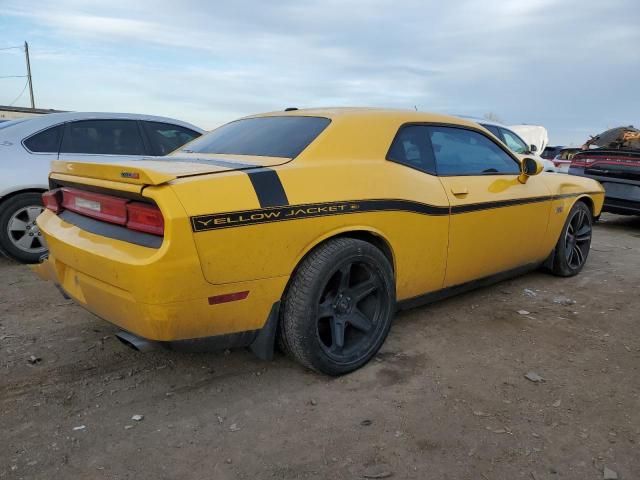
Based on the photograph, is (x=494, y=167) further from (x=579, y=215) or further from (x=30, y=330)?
(x=30, y=330)

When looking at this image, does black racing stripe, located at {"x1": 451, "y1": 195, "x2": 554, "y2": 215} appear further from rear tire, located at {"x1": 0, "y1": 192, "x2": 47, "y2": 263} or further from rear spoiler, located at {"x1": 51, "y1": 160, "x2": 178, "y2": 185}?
rear tire, located at {"x1": 0, "y1": 192, "x2": 47, "y2": 263}

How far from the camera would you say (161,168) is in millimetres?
2494

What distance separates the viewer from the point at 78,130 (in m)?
5.36

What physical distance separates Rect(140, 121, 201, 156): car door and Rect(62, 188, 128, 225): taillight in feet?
9.64

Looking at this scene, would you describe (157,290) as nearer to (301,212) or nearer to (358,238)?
(301,212)

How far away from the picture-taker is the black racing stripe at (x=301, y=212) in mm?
2279

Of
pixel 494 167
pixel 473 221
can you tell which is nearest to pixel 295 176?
pixel 473 221

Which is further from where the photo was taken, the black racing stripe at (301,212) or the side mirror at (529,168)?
the side mirror at (529,168)

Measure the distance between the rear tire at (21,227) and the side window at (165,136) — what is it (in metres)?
1.33

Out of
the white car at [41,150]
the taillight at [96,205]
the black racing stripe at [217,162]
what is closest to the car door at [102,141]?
the white car at [41,150]

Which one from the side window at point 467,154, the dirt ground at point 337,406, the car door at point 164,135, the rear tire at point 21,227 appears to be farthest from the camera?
the car door at point 164,135

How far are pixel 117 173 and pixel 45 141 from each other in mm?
3243

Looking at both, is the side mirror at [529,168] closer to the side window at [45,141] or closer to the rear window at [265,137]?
the rear window at [265,137]

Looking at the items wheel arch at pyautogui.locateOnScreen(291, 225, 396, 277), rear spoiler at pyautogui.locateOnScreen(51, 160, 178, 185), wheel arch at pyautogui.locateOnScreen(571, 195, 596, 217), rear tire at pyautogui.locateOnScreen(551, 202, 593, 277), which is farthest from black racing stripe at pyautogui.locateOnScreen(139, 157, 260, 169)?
wheel arch at pyautogui.locateOnScreen(571, 195, 596, 217)
